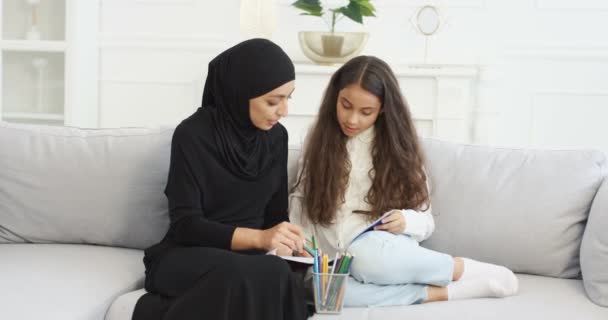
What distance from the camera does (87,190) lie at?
2303mm

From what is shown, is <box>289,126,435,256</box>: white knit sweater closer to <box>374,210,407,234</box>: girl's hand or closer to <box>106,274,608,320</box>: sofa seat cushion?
<box>374,210,407,234</box>: girl's hand

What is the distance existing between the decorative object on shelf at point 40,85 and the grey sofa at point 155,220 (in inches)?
62.5

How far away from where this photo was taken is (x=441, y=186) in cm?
222

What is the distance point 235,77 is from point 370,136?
0.46m

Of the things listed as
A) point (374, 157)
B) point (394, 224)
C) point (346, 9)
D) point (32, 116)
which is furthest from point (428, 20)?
point (32, 116)

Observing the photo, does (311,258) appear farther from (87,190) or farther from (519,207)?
(87,190)

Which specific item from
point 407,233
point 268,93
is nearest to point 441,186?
point 407,233

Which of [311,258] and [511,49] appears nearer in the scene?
[311,258]

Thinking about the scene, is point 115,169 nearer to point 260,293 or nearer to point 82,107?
point 260,293

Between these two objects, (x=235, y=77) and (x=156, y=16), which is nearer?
(x=235, y=77)

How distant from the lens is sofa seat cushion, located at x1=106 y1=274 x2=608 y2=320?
1820 millimetres

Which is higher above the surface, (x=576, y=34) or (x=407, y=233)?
(x=576, y=34)

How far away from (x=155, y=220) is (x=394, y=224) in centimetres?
70

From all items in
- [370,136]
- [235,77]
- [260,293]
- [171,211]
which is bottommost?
[260,293]
